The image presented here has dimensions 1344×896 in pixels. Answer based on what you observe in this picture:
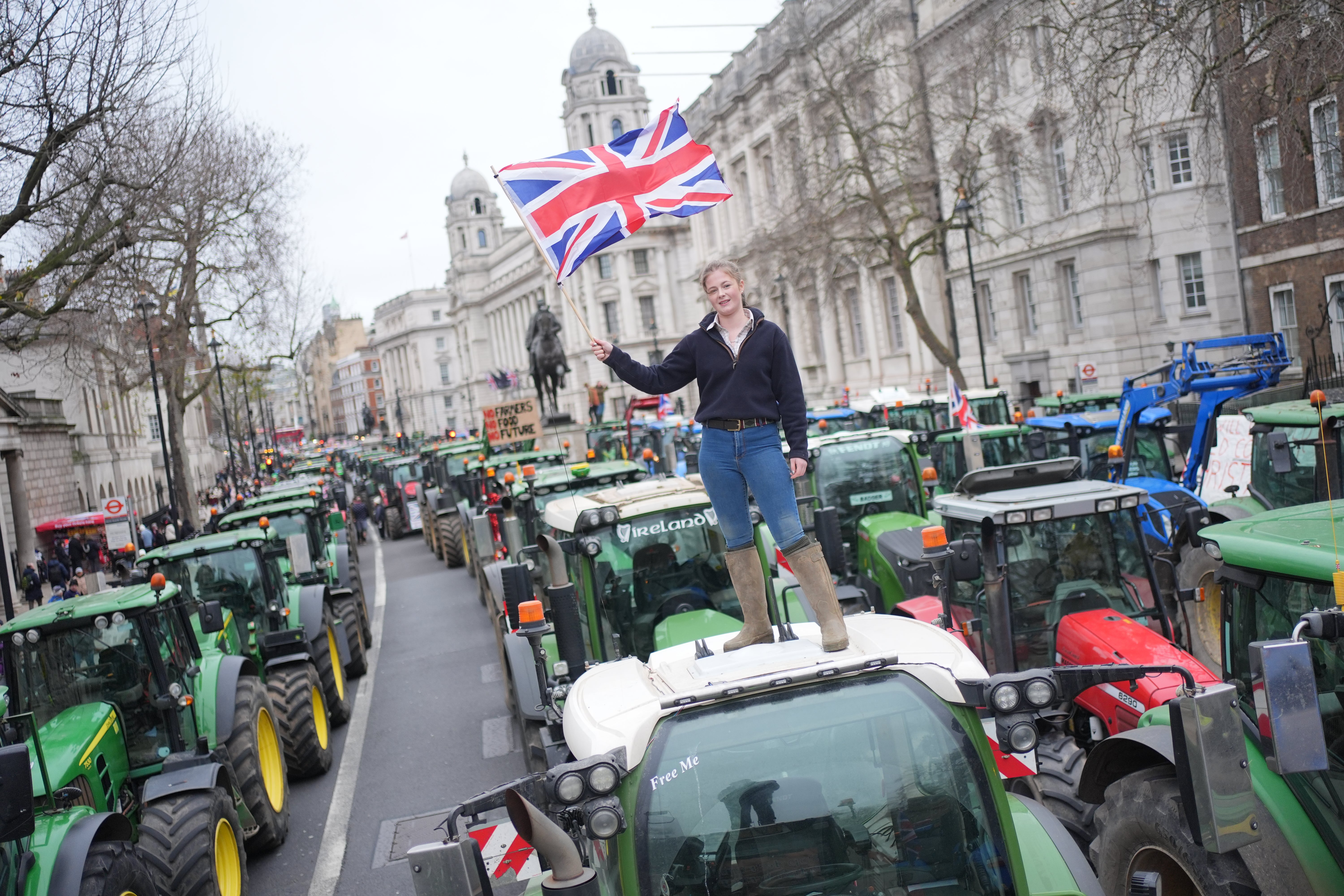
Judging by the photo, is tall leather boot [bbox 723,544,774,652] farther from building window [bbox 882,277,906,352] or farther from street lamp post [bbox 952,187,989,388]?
building window [bbox 882,277,906,352]

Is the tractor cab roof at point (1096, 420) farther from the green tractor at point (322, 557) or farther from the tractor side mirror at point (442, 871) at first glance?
the tractor side mirror at point (442, 871)

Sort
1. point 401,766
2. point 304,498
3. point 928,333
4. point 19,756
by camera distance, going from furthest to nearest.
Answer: point 928,333 → point 304,498 → point 401,766 → point 19,756

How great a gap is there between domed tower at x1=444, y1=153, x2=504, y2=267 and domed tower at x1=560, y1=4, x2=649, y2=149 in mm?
40747

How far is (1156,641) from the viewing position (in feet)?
21.9

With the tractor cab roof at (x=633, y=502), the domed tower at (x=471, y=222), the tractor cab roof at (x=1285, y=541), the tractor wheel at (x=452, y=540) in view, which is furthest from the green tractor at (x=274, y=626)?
the domed tower at (x=471, y=222)

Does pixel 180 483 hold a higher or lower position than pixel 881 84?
lower

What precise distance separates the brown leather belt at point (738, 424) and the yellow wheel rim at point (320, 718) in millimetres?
7235

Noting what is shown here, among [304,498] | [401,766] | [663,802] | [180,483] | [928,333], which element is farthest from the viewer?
[180,483]

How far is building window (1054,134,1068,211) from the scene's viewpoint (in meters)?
33.6

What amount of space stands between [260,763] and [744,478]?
5600 millimetres

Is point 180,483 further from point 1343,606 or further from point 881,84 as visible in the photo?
point 1343,606

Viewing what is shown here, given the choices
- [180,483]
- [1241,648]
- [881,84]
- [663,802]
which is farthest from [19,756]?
[881,84]

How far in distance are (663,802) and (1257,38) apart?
41.2 ft

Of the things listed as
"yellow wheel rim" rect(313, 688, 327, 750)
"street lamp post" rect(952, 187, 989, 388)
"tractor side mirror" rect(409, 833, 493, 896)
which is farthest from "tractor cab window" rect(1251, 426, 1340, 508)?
"street lamp post" rect(952, 187, 989, 388)
